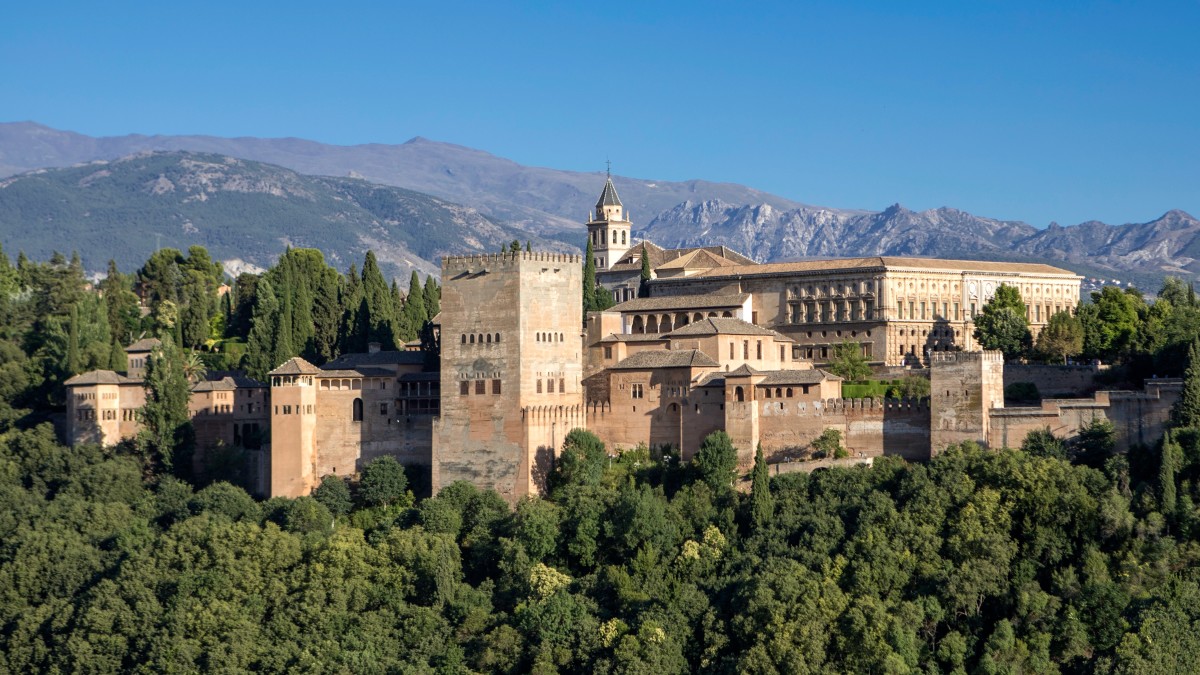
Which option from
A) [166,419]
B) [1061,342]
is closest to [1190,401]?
[1061,342]

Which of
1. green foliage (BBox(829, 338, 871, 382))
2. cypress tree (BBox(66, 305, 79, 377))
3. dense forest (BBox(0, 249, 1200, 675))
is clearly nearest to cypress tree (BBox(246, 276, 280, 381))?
dense forest (BBox(0, 249, 1200, 675))

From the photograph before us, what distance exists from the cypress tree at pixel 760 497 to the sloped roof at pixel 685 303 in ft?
59.8

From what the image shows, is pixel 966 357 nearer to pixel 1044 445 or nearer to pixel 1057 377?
pixel 1044 445

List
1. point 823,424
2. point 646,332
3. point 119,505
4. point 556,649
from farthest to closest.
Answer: point 646,332 < point 119,505 < point 823,424 < point 556,649

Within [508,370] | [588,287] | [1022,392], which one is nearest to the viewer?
[508,370]

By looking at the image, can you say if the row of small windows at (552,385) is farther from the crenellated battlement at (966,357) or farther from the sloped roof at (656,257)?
the sloped roof at (656,257)


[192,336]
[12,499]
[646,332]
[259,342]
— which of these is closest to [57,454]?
[12,499]

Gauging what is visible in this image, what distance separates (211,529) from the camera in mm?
60375

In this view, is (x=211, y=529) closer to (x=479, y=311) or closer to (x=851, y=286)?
(x=479, y=311)

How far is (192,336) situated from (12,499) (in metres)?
19.4

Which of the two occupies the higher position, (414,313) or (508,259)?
(508,259)

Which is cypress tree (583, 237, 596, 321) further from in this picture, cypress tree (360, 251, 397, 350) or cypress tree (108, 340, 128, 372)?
cypress tree (108, 340, 128, 372)

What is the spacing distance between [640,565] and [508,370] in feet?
32.2

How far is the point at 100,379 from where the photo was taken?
233ft
